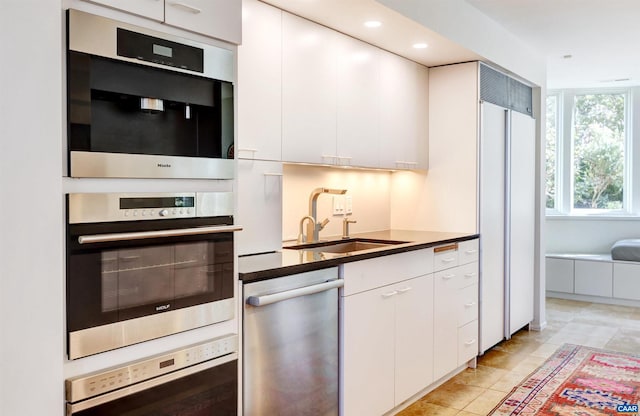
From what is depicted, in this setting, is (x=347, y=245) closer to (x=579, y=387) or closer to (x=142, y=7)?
(x=579, y=387)

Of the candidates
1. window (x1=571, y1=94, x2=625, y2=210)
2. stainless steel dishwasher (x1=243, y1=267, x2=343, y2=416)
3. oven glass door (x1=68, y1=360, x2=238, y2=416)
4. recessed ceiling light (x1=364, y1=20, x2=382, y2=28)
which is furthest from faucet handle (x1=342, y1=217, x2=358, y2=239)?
window (x1=571, y1=94, x2=625, y2=210)

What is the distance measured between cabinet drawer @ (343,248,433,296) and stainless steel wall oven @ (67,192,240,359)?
2.55 ft

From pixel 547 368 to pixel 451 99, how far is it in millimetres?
2026

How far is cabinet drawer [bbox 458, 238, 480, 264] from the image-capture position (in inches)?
149

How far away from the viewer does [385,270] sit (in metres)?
2.93

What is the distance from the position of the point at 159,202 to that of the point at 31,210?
40 centimetres

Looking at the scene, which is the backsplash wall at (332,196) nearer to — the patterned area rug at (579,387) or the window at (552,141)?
the patterned area rug at (579,387)

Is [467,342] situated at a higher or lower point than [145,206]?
lower

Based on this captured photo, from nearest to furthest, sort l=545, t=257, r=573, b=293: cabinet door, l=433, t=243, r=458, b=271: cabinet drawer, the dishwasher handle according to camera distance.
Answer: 1. the dishwasher handle
2. l=433, t=243, r=458, b=271: cabinet drawer
3. l=545, t=257, r=573, b=293: cabinet door

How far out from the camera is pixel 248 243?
8.87ft

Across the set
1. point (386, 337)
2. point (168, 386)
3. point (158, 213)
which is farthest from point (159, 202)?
point (386, 337)

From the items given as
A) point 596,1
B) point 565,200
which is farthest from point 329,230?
point 565,200

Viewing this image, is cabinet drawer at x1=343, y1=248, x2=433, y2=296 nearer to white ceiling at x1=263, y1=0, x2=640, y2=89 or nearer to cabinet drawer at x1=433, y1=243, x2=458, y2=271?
cabinet drawer at x1=433, y1=243, x2=458, y2=271

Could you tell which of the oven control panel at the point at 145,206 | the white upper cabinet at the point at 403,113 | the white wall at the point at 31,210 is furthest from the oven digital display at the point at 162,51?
the white upper cabinet at the point at 403,113
